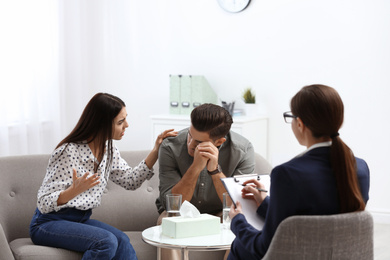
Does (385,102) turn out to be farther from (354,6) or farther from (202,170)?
(202,170)

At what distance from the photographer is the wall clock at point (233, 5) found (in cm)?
480

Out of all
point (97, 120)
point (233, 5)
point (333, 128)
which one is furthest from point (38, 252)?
point (233, 5)

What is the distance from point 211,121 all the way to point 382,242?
2.14 m

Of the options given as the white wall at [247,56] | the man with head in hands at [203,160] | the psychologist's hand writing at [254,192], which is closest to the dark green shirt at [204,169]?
the man with head in hands at [203,160]

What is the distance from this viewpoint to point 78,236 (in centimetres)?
246

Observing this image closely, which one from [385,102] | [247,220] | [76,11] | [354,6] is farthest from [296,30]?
[247,220]

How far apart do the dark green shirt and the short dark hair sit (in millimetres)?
157

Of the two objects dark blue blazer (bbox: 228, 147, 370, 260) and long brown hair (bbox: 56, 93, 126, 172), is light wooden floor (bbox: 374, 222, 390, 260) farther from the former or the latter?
dark blue blazer (bbox: 228, 147, 370, 260)

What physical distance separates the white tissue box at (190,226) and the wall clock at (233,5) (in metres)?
2.87

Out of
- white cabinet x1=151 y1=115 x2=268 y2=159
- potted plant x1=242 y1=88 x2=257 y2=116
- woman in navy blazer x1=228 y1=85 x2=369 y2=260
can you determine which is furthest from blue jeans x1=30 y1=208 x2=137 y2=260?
potted plant x1=242 y1=88 x2=257 y2=116

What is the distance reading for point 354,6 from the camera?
4492 mm

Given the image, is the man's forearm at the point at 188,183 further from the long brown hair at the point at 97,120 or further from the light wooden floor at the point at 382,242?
the light wooden floor at the point at 382,242

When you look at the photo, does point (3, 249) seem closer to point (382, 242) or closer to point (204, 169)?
point (204, 169)

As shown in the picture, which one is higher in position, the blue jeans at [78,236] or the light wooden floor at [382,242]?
the blue jeans at [78,236]
